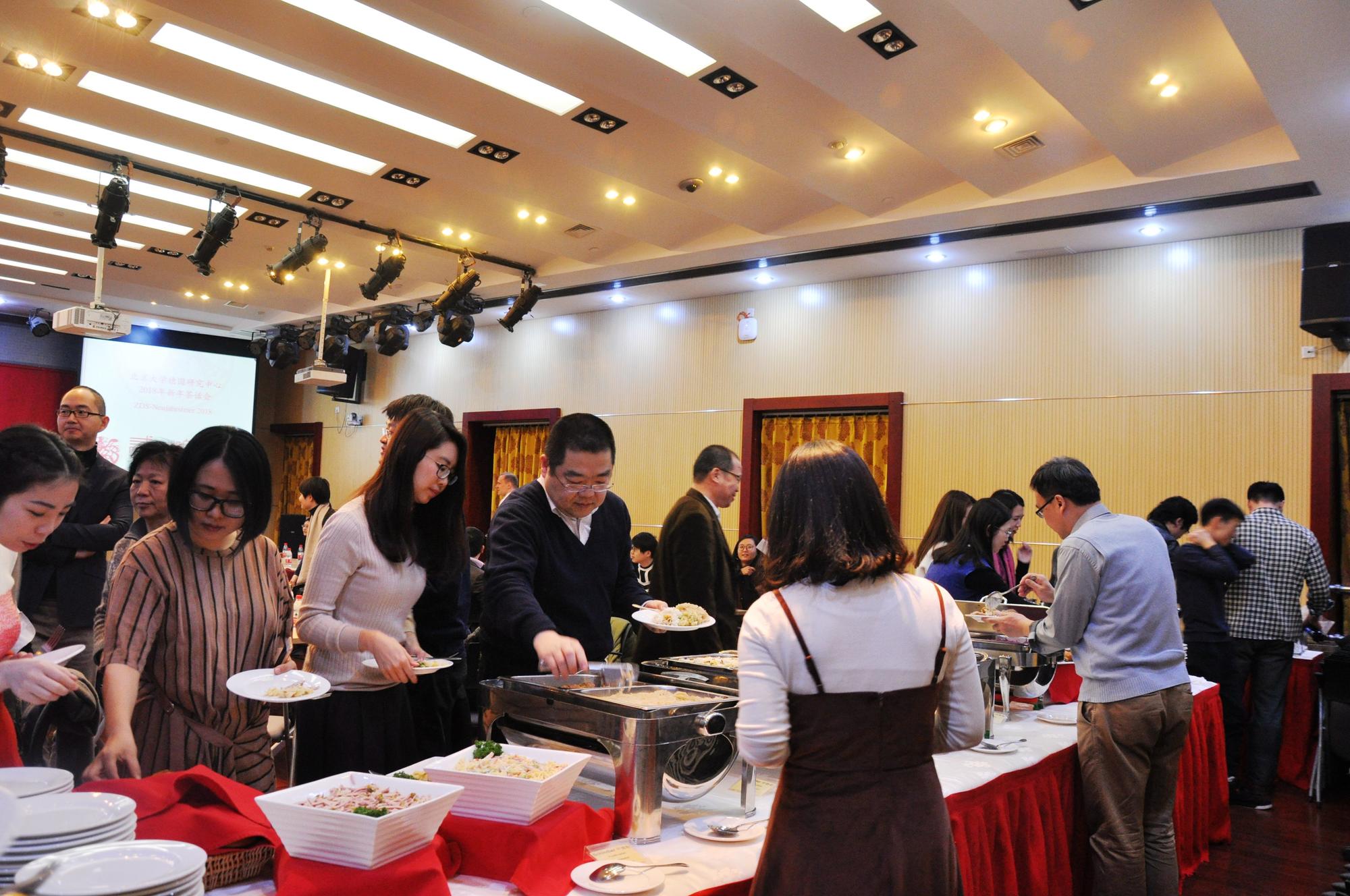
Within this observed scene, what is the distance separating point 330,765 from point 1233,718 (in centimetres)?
417

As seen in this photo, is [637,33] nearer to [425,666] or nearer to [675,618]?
[675,618]

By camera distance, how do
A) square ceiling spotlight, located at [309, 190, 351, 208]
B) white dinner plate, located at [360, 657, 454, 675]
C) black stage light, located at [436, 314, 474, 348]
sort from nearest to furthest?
white dinner plate, located at [360, 657, 454, 675], square ceiling spotlight, located at [309, 190, 351, 208], black stage light, located at [436, 314, 474, 348]

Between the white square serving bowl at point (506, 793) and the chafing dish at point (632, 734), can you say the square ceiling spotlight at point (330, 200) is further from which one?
the white square serving bowl at point (506, 793)

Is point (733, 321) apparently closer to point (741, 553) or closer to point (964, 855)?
point (741, 553)

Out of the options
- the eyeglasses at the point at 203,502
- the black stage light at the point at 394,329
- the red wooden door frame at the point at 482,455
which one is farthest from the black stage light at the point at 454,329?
the eyeglasses at the point at 203,502

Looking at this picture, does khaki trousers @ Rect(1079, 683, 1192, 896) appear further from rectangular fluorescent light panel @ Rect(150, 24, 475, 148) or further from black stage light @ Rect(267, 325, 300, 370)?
black stage light @ Rect(267, 325, 300, 370)

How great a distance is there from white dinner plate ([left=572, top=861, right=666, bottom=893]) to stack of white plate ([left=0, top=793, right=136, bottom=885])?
59 centimetres

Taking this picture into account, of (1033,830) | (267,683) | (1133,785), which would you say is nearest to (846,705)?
(267,683)

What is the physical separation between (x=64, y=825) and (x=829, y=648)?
0.95 metres

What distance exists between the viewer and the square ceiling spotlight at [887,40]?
11.1 ft

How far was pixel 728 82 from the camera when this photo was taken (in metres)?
3.82

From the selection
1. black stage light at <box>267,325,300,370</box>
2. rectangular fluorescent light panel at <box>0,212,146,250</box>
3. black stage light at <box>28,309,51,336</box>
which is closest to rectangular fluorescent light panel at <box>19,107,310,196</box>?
rectangular fluorescent light panel at <box>0,212,146,250</box>

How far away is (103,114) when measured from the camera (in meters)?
4.47

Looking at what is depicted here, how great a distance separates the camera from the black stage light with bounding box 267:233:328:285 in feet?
18.7
